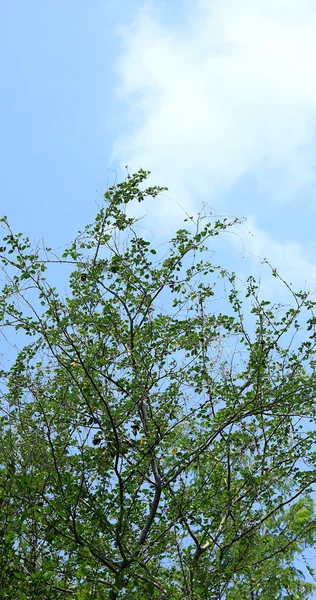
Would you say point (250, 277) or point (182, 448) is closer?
point (182, 448)

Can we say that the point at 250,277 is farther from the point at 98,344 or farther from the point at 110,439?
the point at 110,439

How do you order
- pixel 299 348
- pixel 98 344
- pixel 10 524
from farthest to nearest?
pixel 299 348, pixel 98 344, pixel 10 524

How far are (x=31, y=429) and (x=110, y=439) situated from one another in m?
1.42

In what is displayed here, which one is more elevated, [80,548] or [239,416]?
[239,416]

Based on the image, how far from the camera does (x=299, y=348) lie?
25.7ft

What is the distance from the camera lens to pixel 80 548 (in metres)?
6.23

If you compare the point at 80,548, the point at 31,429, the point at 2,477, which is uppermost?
the point at 31,429

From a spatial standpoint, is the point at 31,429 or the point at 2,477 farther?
the point at 31,429

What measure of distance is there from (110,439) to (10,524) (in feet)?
3.77

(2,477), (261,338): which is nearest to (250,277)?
(261,338)

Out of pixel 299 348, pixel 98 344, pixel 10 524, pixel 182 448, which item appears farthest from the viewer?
pixel 299 348

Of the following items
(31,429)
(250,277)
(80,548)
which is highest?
(250,277)

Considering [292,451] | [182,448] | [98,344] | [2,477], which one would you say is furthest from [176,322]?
[2,477]

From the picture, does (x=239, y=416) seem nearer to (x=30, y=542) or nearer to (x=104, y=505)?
(x=104, y=505)
